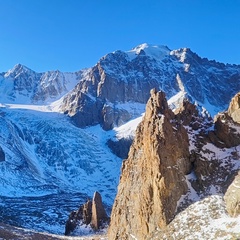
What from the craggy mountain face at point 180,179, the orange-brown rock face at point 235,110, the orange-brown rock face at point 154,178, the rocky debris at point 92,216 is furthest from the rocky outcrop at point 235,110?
the rocky debris at point 92,216

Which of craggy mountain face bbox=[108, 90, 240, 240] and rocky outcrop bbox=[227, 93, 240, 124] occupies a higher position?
rocky outcrop bbox=[227, 93, 240, 124]

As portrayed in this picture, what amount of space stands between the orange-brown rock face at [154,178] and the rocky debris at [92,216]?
43.8m

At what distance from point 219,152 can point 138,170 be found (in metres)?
9.78

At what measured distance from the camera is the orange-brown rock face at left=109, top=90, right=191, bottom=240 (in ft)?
132

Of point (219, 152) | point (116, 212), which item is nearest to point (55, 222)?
point (116, 212)

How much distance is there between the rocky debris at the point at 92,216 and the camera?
9469 centimetres

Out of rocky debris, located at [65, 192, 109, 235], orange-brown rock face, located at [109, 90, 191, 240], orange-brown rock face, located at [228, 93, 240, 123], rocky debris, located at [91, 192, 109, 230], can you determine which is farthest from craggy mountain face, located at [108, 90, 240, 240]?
rocky debris, located at [65, 192, 109, 235]

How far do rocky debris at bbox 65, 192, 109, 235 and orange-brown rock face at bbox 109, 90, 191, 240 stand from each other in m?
43.8

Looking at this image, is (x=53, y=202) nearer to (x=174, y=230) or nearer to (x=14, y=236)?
(x=14, y=236)

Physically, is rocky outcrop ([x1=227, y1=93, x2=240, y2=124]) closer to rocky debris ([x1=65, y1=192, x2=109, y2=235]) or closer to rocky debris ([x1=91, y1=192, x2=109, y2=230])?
rocky debris ([x1=65, y1=192, x2=109, y2=235])

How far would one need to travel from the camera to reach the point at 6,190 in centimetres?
19500

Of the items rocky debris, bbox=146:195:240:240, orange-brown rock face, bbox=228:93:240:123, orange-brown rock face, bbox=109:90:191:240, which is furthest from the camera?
orange-brown rock face, bbox=228:93:240:123

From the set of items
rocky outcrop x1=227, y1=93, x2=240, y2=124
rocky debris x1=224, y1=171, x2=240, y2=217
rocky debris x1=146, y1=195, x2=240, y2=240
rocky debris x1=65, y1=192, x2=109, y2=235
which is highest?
rocky outcrop x1=227, y1=93, x2=240, y2=124

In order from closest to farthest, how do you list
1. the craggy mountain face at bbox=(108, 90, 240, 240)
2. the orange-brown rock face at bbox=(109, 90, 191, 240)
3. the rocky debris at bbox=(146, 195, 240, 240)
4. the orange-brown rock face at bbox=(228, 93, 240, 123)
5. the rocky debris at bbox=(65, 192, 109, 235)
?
the rocky debris at bbox=(146, 195, 240, 240), the craggy mountain face at bbox=(108, 90, 240, 240), the orange-brown rock face at bbox=(109, 90, 191, 240), the orange-brown rock face at bbox=(228, 93, 240, 123), the rocky debris at bbox=(65, 192, 109, 235)
